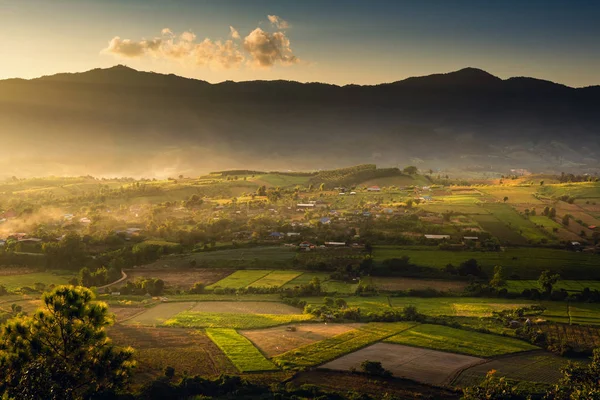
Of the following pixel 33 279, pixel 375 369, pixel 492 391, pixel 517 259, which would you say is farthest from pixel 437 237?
pixel 33 279

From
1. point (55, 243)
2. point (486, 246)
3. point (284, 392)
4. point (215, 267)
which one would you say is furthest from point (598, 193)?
point (55, 243)

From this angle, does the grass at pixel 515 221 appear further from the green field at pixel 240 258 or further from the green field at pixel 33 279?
the green field at pixel 33 279

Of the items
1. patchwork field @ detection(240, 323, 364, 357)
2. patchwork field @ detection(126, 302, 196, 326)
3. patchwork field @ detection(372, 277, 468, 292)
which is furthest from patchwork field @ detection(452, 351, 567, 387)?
patchwork field @ detection(126, 302, 196, 326)

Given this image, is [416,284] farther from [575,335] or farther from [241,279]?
[241,279]

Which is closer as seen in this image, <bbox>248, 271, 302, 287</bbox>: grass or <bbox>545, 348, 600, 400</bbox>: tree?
<bbox>545, 348, 600, 400</bbox>: tree

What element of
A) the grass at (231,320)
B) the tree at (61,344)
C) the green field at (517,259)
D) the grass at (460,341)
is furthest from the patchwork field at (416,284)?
the tree at (61,344)

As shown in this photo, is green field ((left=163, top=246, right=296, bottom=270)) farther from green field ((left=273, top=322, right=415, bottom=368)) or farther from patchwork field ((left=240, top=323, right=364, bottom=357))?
green field ((left=273, top=322, right=415, bottom=368))
